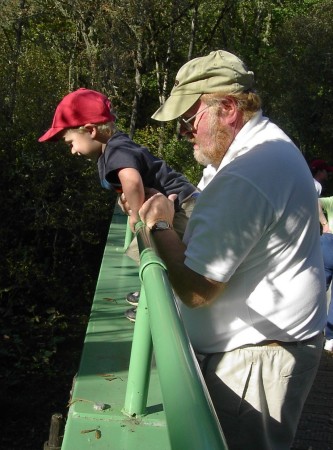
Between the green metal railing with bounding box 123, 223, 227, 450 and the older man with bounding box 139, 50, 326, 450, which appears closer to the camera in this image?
the green metal railing with bounding box 123, 223, 227, 450

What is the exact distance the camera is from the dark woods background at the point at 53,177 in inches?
270

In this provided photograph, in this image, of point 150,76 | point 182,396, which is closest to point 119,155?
point 182,396

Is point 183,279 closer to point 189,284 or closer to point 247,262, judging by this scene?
point 189,284

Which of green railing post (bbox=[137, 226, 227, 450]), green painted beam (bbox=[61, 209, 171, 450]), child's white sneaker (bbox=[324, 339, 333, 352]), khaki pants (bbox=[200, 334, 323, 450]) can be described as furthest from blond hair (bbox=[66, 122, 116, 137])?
child's white sneaker (bbox=[324, 339, 333, 352])

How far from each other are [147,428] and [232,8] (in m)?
21.9

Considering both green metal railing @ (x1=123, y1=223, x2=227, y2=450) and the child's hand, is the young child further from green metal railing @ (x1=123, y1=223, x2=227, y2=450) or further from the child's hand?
green metal railing @ (x1=123, y1=223, x2=227, y2=450)

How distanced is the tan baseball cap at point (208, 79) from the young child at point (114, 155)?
99 centimetres

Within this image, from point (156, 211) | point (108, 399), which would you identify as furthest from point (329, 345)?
point (156, 211)

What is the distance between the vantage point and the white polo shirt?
192 centimetres

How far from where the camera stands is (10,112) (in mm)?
9398

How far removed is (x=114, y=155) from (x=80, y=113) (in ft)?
1.72

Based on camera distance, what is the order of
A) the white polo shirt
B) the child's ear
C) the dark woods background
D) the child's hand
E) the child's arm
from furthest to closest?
the dark woods background → the child's ear → the child's arm → the child's hand → the white polo shirt

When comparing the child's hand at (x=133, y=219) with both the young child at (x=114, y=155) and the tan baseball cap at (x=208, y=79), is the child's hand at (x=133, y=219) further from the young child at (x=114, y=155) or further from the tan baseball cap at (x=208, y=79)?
the tan baseball cap at (x=208, y=79)

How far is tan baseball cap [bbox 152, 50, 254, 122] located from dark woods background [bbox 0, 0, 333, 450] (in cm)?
429
